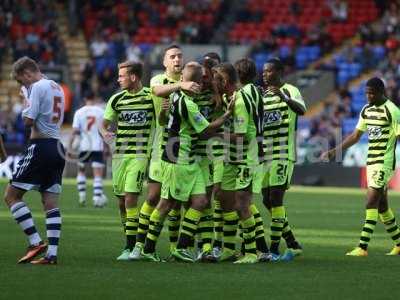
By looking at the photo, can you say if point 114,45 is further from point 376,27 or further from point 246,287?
point 246,287

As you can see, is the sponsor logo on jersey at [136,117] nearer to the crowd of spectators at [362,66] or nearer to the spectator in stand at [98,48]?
the crowd of spectators at [362,66]

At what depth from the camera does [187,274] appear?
12352mm

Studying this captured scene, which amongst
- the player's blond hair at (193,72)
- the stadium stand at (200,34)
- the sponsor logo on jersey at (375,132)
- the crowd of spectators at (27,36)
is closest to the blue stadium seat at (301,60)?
the stadium stand at (200,34)

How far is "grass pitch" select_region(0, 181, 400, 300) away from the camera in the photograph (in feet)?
35.9

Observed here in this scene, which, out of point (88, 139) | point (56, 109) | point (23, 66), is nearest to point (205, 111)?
point (56, 109)

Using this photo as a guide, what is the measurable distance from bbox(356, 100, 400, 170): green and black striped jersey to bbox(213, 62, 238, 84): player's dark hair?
239 centimetres

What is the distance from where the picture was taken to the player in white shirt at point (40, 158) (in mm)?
13023

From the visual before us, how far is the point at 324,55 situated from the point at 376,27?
6.64ft

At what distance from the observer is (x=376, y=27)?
3988 cm

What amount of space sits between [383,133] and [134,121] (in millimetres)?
3321

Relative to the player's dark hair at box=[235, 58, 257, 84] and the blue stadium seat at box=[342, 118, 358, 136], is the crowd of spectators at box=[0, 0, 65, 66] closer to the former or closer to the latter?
the blue stadium seat at box=[342, 118, 358, 136]

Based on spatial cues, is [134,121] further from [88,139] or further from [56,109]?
[88,139]

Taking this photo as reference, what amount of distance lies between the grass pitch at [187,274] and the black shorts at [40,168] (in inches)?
35.0

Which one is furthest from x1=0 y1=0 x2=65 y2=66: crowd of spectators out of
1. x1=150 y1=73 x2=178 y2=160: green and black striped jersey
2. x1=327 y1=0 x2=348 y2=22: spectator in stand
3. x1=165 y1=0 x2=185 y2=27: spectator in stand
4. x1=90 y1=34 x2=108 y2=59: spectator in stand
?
x1=150 y1=73 x2=178 y2=160: green and black striped jersey
